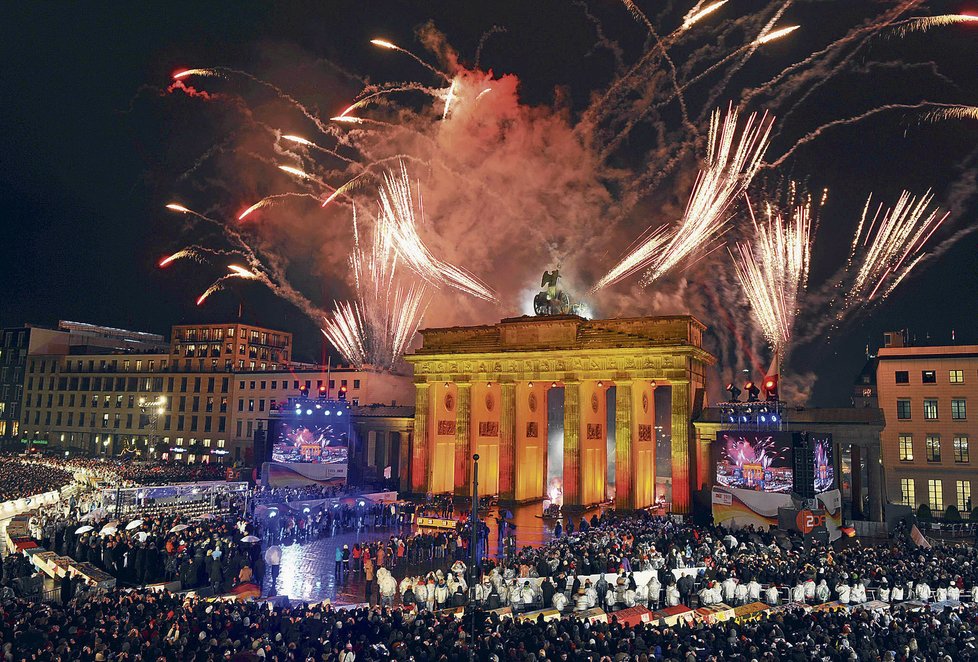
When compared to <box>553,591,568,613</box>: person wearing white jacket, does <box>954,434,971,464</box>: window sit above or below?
above

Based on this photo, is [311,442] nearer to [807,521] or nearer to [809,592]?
[807,521]

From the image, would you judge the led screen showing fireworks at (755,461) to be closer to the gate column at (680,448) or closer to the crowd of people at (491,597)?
the crowd of people at (491,597)

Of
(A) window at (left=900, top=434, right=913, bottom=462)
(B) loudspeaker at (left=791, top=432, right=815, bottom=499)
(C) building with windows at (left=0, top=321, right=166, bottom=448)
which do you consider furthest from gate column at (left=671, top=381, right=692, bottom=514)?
(C) building with windows at (left=0, top=321, right=166, bottom=448)

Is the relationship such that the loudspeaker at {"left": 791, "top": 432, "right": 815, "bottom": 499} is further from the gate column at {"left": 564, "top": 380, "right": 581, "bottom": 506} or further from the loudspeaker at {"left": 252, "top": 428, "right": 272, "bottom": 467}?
the loudspeaker at {"left": 252, "top": 428, "right": 272, "bottom": 467}

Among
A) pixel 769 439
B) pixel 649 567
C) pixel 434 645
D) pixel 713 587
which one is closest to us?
pixel 434 645

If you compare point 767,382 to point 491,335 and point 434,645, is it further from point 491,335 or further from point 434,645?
point 434,645

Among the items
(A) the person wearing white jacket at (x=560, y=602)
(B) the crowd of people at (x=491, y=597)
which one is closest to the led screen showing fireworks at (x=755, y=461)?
(B) the crowd of people at (x=491, y=597)

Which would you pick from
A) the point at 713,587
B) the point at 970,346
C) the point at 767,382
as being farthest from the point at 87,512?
the point at 970,346
